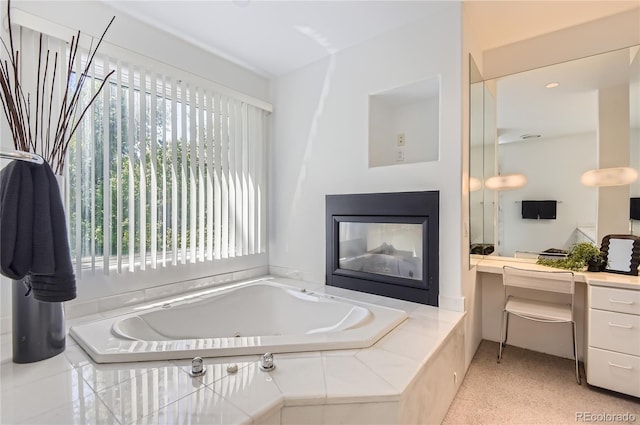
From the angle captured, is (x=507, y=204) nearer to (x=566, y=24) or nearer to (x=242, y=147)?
(x=566, y=24)

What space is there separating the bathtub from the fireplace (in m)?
0.33

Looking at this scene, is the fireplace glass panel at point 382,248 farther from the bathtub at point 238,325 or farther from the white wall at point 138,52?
the white wall at point 138,52

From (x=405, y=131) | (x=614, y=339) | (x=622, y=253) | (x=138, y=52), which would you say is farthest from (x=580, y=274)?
(x=138, y=52)

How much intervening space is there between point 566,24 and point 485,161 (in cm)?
108

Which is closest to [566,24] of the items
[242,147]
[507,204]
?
[507,204]

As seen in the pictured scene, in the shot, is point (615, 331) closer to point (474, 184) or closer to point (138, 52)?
point (474, 184)

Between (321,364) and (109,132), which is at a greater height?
(109,132)

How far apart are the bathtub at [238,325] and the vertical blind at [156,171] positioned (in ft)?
1.36

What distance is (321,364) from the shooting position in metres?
1.28

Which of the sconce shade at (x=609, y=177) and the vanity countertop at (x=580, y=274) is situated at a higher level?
the sconce shade at (x=609, y=177)

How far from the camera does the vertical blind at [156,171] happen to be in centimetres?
183

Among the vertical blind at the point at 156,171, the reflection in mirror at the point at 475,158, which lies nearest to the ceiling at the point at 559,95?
the reflection in mirror at the point at 475,158

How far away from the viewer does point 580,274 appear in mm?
1997

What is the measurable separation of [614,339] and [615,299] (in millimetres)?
242
